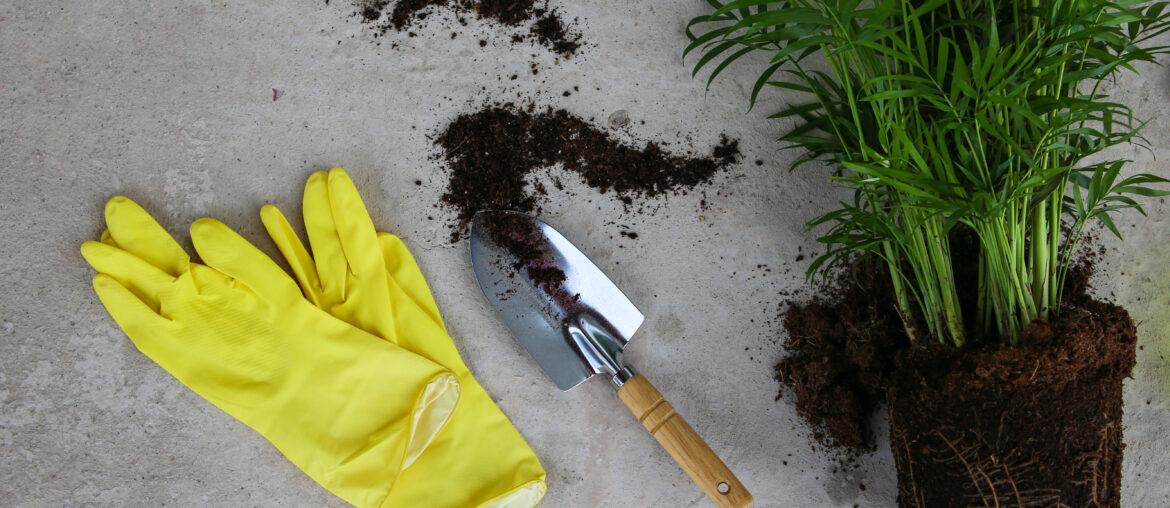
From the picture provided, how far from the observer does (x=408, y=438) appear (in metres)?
1.28

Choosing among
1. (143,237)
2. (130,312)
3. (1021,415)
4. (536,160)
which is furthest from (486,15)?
(1021,415)

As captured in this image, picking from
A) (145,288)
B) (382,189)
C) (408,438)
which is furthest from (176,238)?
(408,438)

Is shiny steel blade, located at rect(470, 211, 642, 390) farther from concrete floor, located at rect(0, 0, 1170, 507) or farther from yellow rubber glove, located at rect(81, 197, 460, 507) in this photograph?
yellow rubber glove, located at rect(81, 197, 460, 507)

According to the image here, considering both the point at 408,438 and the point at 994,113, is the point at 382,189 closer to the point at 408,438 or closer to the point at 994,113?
the point at 408,438

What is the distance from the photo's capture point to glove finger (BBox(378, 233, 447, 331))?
135 centimetres

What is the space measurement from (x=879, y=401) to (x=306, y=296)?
1191 mm

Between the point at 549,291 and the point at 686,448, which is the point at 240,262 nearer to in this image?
the point at 549,291

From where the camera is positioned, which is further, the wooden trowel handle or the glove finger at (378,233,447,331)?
the glove finger at (378,233,447,331)

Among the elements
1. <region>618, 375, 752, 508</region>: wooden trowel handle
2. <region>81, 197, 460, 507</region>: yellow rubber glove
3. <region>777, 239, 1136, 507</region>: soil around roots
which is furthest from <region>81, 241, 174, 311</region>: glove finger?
<region>777, 239, 1136, 507</region>: soil around roots

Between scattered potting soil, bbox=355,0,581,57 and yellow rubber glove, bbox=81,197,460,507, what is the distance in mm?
537

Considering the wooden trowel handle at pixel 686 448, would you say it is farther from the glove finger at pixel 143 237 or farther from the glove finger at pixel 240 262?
the glove finger at pixel 143 237

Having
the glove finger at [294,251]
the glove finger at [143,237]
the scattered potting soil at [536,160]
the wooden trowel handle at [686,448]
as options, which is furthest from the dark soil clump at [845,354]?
the glove finger at [143,237]

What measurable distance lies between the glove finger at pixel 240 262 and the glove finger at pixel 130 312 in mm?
141

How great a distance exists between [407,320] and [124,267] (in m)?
0.54
